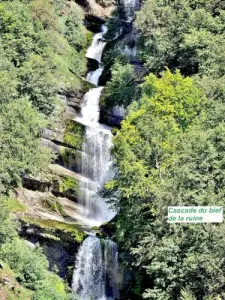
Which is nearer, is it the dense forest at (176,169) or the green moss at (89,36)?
the dense forest at (176,169)

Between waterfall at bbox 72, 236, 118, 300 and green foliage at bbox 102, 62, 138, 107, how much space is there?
55.0ft

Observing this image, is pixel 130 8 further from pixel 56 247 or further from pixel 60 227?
pixel 56 247

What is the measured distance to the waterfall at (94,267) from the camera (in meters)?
40.5

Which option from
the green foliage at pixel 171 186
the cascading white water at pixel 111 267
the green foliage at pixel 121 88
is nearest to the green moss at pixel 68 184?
the green foliage at pixel 171 186

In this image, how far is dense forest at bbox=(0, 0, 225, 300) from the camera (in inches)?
1208

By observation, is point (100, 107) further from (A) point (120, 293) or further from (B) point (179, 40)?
(A) point (120, 293)

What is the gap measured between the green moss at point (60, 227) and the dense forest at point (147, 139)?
1770mm

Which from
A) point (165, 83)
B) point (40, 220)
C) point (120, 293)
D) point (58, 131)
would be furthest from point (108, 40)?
point (120, 293)

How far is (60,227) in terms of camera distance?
4125 centimetres

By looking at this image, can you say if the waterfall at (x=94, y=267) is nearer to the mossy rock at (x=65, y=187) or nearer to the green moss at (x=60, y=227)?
the green moss at (x=60, y=227)

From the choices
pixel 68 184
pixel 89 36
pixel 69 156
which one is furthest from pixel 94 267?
pixel 89 36

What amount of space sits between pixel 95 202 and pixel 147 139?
12985 millimetres

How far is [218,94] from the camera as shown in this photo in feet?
142

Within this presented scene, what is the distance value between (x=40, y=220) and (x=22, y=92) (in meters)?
14.1
